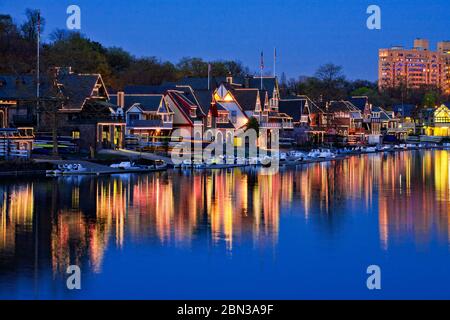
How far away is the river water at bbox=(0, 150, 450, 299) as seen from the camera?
2483cm

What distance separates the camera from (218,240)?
Answer: 1281 inches

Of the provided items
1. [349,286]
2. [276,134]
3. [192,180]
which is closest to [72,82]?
[192,180]

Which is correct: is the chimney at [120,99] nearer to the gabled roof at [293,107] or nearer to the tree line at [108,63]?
the tree line at [108,63]

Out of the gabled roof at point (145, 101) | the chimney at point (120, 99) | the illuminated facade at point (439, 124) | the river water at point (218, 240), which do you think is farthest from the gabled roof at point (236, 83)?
the illuminated facade at point (439, 124)

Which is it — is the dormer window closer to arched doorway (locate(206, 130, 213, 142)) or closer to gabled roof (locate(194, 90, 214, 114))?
gabled roof (locate(194, 90, 214, 114))

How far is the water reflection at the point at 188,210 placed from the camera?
1252 inches

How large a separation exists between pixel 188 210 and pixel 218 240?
9.77 metres

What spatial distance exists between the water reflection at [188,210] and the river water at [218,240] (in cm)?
7

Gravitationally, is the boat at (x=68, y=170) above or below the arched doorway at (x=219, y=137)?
below

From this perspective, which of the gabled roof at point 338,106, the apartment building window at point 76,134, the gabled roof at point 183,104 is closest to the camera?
the apartment building window at point 76,134

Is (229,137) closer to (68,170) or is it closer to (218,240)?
(68,170)

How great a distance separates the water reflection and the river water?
65mm

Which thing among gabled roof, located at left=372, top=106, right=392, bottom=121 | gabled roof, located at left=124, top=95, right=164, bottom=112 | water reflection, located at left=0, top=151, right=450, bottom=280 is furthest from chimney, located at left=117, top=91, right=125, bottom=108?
gabled roof, located at left=372, top=106, right=392, bottom=121
